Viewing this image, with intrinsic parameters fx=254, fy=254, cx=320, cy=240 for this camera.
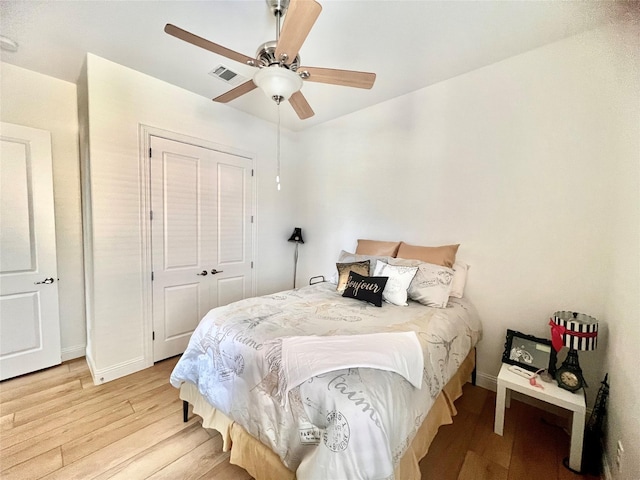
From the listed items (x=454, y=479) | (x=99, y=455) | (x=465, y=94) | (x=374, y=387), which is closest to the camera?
(x=374, y=387)

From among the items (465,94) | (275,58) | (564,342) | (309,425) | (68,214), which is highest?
(465,94)

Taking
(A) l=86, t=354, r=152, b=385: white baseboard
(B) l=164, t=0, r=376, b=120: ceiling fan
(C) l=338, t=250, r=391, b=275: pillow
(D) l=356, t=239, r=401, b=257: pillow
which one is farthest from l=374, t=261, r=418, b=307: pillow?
(A) l=86, t=354, r=152, b=385: white baseboard

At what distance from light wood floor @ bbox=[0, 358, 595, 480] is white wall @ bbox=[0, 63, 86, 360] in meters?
0.63

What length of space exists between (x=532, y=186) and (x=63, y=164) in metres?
4.30

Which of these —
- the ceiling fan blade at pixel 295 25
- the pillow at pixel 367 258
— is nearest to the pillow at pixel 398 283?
the pillow at pixel 367 258

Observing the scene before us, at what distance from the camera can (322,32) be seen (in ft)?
6.06

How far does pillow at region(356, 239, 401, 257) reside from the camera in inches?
104

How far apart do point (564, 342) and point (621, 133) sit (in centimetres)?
138

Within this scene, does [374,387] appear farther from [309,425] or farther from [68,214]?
[68,214]

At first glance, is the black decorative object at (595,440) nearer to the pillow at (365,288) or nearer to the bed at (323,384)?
the bed at (323,384)

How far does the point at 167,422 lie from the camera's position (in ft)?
5.90

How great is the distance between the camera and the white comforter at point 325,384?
943 millimetres

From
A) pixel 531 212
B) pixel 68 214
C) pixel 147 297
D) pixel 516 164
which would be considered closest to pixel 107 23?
pixel 68 214

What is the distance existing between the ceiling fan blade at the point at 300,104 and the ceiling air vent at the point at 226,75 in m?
0.86
